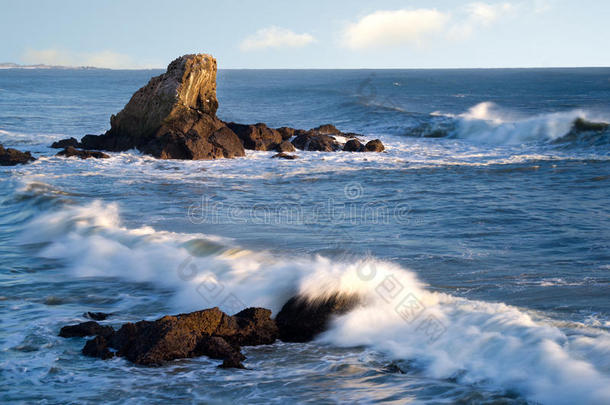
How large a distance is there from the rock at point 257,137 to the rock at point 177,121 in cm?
132

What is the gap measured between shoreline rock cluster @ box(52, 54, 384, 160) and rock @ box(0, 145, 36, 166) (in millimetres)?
3245

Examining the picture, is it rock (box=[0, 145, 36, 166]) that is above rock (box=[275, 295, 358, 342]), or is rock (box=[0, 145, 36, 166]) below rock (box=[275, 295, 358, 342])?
above

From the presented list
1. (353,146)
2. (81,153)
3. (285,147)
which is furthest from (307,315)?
(353,146)

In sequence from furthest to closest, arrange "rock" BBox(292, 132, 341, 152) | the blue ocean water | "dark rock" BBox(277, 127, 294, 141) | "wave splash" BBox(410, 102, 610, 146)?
"wave splash" BBox(410, 102, 610, 146) < "dark rock" BBox(277, 127, 294, 141) < "rock" BBox(292, 132, 341, 152) < the blue ocean water

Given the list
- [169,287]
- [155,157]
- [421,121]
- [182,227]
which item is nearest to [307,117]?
[421,121]

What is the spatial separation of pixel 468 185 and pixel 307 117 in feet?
99.1

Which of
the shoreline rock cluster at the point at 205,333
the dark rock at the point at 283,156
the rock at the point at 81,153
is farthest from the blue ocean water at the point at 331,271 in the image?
the dark rock at the point at 283,156

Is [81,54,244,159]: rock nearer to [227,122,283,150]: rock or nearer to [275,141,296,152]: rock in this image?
[227,122,283,150]: rock

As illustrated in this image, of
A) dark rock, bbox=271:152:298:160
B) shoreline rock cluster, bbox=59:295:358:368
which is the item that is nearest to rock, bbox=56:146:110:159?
dark rock, bbox=271:152:298:160

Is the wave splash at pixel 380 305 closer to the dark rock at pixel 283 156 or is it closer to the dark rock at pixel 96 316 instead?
the dark rock at pixel 96 316

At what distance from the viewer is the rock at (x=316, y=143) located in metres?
27.6

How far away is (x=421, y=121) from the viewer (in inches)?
1556

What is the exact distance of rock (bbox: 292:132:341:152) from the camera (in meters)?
27.6

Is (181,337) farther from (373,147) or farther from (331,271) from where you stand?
(373,147)
